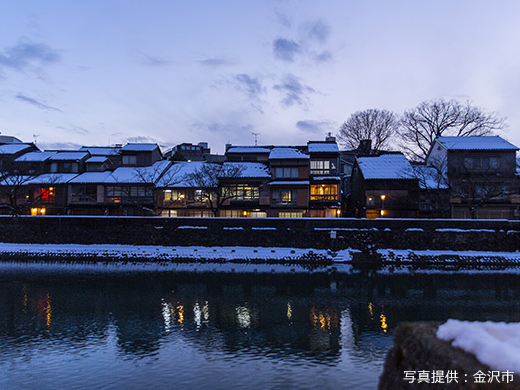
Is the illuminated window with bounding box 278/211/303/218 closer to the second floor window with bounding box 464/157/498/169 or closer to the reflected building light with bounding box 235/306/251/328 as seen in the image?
the second floor window with bounding box 464/157/498/169

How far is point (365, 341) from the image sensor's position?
15172 millimetres

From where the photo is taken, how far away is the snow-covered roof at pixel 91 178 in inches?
1906

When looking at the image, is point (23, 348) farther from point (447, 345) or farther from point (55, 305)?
point (447, 345)

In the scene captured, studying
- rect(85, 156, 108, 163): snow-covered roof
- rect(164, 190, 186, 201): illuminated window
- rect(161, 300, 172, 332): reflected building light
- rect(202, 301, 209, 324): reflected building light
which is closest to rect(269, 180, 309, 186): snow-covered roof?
rect(164, 190, 186, 201): illuminated window

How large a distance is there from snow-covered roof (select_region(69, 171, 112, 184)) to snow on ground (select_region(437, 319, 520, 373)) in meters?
49.3

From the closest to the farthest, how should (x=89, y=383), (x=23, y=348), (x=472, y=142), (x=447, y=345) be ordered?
(x=447, y=345), (x=89, y=383), (x=23, y=348), (x=472, y=142)

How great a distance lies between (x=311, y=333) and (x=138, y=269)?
1972 centimetres

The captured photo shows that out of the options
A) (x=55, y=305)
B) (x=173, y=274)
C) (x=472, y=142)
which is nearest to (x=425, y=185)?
(x=472, y=142)

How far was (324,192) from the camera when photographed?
47.4m

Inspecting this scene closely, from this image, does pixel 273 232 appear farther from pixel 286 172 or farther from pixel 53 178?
pixel 53 178

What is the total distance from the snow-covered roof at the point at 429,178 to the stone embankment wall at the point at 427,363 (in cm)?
4084

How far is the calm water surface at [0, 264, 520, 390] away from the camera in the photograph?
12023 millimetres

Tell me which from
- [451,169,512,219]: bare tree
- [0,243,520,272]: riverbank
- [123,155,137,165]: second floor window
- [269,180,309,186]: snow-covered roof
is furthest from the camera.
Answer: [123,155,137,165]: second floor window

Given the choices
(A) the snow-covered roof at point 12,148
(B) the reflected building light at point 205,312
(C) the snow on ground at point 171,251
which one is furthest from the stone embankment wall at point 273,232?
(A) the snow-covered roof at point 12,148
